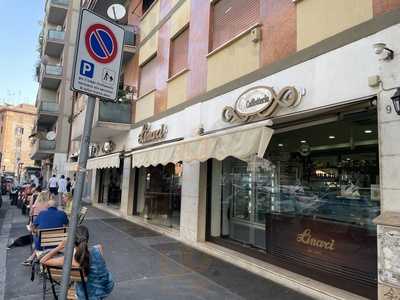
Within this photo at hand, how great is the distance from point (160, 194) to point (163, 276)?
652cm

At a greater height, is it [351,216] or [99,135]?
[99,135]

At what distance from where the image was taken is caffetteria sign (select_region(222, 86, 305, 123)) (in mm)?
6043

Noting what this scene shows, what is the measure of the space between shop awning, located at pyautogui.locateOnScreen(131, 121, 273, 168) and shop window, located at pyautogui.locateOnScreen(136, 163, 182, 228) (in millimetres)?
2358

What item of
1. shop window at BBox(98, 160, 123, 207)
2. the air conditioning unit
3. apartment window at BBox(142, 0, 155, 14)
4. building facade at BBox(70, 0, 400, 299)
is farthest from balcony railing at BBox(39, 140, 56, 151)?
the air conditioning unit

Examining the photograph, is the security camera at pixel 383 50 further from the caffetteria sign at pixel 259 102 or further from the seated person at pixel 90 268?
the seated person at pixel 90 268

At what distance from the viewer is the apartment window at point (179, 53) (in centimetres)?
1084

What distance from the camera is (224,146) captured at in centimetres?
662

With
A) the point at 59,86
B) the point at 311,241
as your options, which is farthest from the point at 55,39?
the point at 311,241

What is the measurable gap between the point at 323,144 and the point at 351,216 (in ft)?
9.82

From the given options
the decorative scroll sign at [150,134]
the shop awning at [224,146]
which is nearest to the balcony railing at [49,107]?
the decorative scroll sign at [150,134]

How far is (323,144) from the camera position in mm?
8586

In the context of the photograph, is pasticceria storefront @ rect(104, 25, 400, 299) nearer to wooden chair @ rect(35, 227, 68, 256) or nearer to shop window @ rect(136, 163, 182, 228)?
shop window @ rect(136, 163, 182, 228)

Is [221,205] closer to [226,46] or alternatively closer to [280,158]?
[280,158]

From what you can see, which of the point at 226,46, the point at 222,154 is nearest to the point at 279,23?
the point at 226,46
